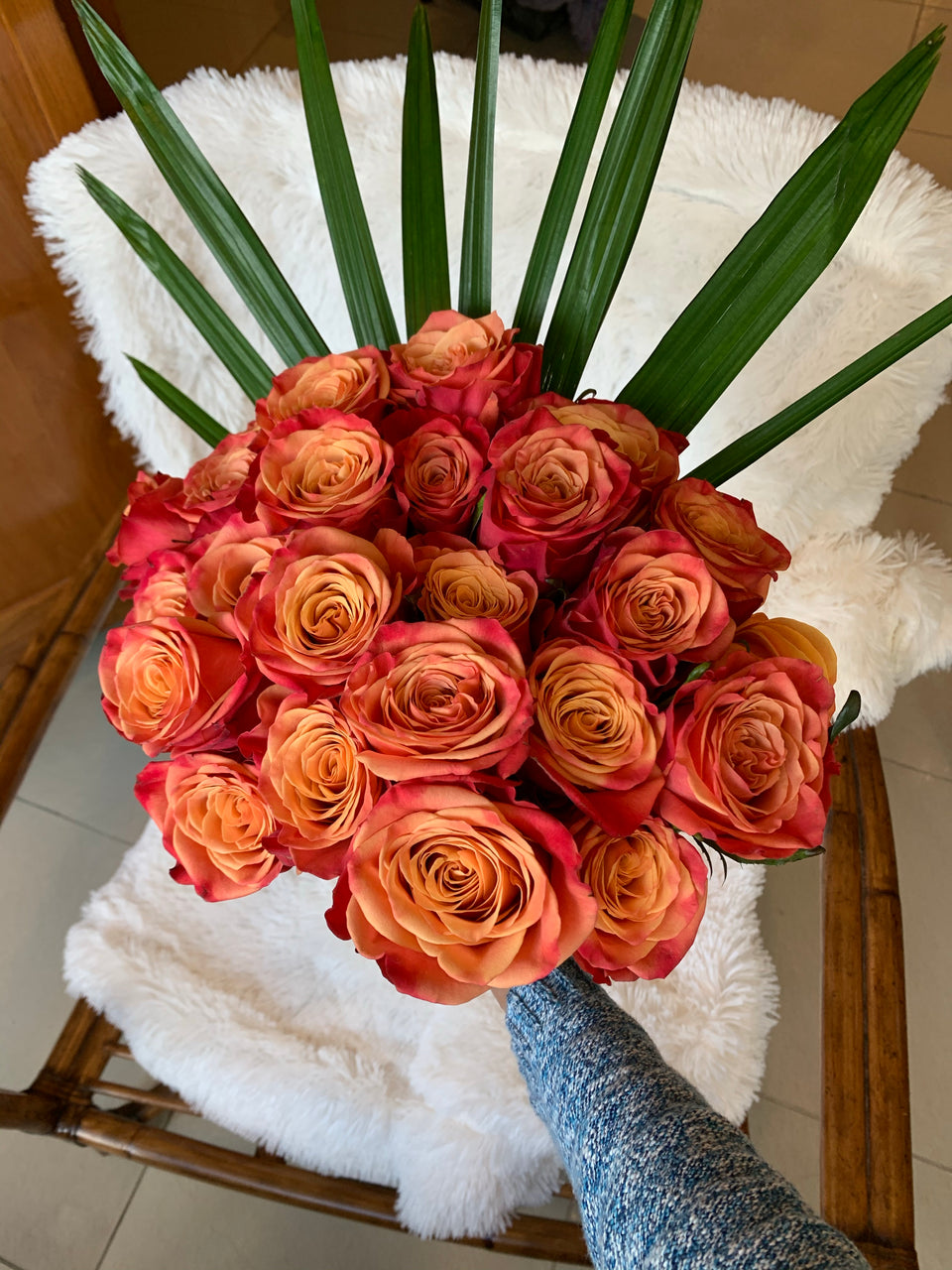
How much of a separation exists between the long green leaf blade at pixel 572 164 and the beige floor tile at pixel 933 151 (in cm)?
125

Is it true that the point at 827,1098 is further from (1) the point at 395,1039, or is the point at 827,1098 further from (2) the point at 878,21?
(2) the point at 878,21

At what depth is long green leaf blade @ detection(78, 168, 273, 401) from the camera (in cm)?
52

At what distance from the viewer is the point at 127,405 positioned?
2.59 feet

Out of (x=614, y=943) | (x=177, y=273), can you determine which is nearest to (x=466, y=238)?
(x=177, y=273)

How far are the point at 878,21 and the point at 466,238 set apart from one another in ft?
4.30

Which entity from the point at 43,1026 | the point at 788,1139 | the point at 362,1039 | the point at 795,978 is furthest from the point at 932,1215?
the point at 43,1026

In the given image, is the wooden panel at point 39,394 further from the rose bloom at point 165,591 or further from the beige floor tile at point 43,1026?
the rose bloom at point 165,591

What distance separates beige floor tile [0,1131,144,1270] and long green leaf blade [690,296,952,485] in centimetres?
101

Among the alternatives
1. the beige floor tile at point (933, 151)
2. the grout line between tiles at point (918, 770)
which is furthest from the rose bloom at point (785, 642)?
the beige floor tile at point (933, 151)

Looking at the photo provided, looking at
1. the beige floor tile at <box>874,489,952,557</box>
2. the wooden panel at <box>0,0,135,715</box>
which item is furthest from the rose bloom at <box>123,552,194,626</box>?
the beige floor tile at <box>874,489,952,557</box>

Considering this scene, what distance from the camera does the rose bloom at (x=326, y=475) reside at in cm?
37

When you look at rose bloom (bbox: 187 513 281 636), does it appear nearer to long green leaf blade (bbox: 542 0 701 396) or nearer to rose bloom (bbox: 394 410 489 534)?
rose bloom (bbox: 394 410 489 534)

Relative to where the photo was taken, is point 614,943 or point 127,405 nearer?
point 614,943

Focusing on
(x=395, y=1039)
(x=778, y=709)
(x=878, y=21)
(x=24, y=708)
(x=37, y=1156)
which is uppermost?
(x=878, y=21)
